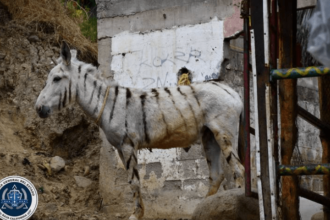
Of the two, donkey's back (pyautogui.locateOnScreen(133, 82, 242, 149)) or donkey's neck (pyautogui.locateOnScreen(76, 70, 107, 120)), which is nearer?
donkey's back (pyautogui.locateOnScreen(133, 82, 242, 149))

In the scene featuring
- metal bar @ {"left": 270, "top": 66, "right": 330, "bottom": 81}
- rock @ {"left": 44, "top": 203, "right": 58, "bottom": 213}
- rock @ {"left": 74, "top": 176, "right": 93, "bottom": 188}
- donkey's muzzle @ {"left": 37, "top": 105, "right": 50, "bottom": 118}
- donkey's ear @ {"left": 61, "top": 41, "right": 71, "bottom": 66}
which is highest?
donkey's ear @ {"left": 61, "top": 41, "right": 71, "bottom": 66}

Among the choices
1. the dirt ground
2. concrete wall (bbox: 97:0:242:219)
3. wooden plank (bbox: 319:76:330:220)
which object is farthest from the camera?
the dirt ground

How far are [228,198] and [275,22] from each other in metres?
1.64

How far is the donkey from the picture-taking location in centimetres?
797

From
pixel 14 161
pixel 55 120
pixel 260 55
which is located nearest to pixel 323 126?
pixel 260 55

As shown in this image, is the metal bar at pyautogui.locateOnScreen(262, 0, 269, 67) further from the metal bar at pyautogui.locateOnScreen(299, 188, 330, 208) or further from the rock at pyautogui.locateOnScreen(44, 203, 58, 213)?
the rock at pyautogui.locateOnScreen(44, 203, 58, 213)

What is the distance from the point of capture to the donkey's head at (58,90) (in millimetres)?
8203

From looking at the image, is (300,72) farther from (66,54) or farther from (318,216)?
(66,54)

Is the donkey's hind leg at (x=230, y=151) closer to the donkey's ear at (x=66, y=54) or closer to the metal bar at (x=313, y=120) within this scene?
the donkey's ear at (x=66, y=54)

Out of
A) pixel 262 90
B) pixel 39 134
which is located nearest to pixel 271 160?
pixel 262 90

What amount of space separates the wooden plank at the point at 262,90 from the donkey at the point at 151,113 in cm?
413

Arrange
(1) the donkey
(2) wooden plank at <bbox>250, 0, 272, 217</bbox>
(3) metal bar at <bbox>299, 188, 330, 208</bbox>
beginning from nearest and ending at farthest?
(2) wooden plank at <bbox>250, 0, 272, 217</bbox>
(3) metal bar at <bbox>299, 188, 330, 208</bbox>
(1) the donkey

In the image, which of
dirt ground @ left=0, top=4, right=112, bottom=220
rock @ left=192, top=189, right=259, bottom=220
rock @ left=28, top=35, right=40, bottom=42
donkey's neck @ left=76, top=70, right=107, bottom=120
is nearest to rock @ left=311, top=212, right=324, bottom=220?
rock @ left=192, top=189, right=259, bottom=220

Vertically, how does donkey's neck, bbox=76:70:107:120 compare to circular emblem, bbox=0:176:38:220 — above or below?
above
